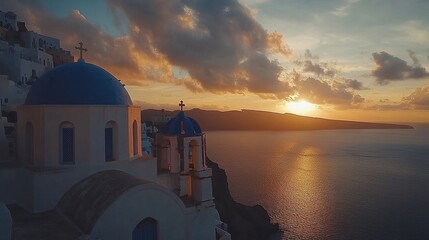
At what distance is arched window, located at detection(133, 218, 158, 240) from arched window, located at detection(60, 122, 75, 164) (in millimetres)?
3246

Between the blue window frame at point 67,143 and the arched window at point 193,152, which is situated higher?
the blue window frame at point 67,143

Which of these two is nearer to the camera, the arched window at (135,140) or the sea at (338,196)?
the arched window at (135,140)

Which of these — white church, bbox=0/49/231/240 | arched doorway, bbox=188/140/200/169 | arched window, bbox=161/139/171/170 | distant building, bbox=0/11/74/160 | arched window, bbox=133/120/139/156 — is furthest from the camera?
distant building, bbox=0/11/74/160

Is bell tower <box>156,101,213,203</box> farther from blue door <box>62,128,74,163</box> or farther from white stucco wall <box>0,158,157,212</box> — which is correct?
blue door <box>62,128,74,163</box>

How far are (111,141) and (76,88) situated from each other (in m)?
2.03

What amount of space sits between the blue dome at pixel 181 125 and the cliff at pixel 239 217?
17950 millimetres

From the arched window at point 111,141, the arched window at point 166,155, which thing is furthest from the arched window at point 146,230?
the arched window at point 166,155

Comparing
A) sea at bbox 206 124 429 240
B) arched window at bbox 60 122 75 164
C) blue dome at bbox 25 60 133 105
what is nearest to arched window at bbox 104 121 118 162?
blue dome at bbox 25 60 133 105

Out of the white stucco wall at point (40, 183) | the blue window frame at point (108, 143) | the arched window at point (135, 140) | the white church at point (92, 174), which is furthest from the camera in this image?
the arched window at point (135, 140)

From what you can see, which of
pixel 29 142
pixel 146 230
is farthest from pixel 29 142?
pixel 146 230

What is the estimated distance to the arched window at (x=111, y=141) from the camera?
429 inches

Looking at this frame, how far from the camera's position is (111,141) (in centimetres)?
1101

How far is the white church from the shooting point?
8.47m

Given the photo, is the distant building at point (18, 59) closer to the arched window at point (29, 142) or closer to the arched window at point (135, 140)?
the arched window at point (29, 142)
